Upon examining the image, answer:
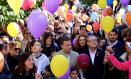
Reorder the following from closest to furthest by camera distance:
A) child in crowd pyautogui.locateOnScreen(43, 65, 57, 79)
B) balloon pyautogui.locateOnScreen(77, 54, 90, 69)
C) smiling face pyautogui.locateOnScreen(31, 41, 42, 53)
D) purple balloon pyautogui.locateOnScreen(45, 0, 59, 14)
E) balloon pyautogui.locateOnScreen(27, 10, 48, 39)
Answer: child in crowd pyautogui.locateOnScreen(43, 65, 57, 79)
balloon pyautogui.locateOnScreen(77, 54, 90, 69)
smiling face pyautogui.locateOnScreen(31, 41, 42, 53)
balloon pyautogui.locateOnScreen(27, 10, 48, 39)
purple balloon pyautogui.locateOnScreen(45, 0, 59, 14)

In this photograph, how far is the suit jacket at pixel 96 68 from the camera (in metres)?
6.42

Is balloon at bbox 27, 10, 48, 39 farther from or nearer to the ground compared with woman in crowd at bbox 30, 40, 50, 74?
farther from the ground

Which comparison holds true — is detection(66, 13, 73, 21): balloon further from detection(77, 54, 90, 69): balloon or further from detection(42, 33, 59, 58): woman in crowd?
detection(77, 54, 90, 69): balloon

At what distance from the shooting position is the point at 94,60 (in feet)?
21.0

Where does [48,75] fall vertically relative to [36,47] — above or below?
below

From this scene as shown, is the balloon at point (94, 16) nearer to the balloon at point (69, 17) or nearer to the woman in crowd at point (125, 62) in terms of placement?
the balloon at point (69, 17)

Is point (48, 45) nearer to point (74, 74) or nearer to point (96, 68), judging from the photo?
point (96, 68)

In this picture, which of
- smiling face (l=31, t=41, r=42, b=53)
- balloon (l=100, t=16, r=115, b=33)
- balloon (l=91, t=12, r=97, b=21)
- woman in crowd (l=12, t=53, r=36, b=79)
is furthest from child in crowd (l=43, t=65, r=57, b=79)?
balloon (l=91, t=12, r=97, b=21)

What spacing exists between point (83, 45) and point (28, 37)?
5.00 feet

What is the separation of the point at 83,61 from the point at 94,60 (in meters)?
0.27

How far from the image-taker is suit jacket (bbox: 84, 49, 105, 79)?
Answer: 6.42 meters

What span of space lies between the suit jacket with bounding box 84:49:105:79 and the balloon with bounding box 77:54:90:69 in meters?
0.16

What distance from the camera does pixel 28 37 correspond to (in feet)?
26.2

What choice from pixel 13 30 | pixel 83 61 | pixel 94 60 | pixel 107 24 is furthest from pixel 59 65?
pixel 13 30
